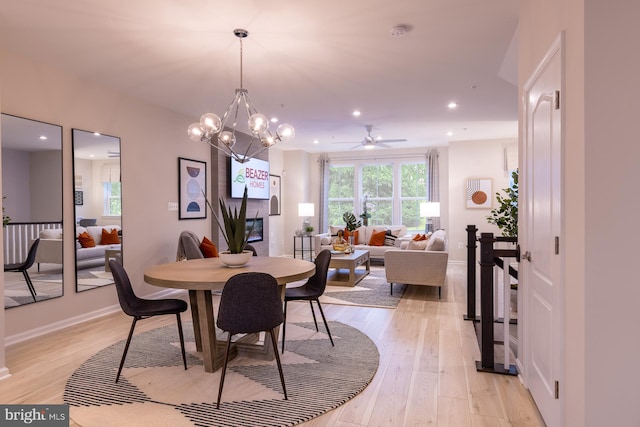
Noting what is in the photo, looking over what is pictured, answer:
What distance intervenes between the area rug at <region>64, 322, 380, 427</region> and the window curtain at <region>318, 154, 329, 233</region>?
612cm

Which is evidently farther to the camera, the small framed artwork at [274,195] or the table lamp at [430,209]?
the small framed artwork at [274,195]

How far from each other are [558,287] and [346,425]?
129 centimetres

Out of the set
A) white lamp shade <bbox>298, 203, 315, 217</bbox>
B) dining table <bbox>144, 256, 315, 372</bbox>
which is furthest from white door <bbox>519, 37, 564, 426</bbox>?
white lamp shade <bbox>298, 203, 315, 217</bbox>

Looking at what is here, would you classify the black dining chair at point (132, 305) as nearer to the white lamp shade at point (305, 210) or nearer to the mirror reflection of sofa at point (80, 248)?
the mirror reflection of sofa at point (80, 248)

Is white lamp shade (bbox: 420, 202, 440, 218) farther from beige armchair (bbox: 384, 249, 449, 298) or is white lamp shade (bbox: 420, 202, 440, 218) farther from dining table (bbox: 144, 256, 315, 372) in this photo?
A: dining table (bbox: 144, 256, 315, 372)

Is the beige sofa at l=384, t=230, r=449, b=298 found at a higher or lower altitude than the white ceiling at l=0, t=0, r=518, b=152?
lower

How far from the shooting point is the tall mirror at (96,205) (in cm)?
399

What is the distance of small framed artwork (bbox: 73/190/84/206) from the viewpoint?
393 centimetres

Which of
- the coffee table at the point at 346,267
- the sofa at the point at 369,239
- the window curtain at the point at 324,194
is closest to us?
the coffee table at the point at 346,267

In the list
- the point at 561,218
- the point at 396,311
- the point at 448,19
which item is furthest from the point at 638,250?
the point at 396,311

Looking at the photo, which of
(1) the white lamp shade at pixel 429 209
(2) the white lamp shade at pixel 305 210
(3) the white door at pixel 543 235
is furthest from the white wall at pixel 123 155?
(1) the white lamp shade at pixel 429 209

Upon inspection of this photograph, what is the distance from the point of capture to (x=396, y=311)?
4465mm

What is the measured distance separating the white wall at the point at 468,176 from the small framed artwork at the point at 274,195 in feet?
12.5

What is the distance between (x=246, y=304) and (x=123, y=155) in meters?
3.10
